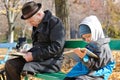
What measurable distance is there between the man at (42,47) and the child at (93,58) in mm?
619

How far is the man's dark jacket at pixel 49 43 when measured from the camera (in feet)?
14.7

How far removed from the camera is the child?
12.3ft

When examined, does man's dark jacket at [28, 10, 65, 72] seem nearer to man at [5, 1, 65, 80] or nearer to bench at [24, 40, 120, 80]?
man at [5, 1, 65, 80]

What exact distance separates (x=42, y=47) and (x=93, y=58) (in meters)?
1.04

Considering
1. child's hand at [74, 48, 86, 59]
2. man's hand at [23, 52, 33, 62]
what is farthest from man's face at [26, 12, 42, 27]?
child's hand at [74, 48, 86, 59]

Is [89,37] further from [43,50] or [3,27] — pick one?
[3,27]

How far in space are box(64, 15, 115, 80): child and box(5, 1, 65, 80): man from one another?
0.62 meters

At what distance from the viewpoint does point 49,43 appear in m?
4.59

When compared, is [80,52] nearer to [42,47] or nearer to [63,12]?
[42,47]

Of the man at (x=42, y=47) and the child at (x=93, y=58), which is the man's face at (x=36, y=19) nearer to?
the man at (x=42, y=47)

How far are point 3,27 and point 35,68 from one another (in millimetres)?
36556

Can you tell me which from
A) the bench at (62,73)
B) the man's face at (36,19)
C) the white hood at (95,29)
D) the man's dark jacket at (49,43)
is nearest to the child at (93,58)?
the white hood at (95,29)

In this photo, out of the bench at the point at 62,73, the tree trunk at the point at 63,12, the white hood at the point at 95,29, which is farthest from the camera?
the tree trunk at the point at 63,12

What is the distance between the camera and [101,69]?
385 cm
